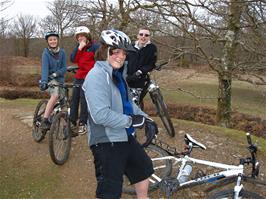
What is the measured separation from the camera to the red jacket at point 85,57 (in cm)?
527

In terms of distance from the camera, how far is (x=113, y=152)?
304 cm

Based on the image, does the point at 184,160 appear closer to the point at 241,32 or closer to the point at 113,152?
the point at 113,152

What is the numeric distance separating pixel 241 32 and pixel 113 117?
7.04 metres

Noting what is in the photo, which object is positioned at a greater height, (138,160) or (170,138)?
(138,160)

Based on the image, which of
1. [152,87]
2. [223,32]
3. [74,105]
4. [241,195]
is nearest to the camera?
[241,195]

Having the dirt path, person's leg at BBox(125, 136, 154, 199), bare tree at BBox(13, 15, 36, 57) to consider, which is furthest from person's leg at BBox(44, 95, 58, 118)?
bare tree at BBox(13, 15, 36, 57)

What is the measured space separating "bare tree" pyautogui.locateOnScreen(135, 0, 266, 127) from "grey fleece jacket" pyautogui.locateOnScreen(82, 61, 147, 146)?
552cm

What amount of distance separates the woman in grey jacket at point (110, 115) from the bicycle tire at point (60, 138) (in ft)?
7.06

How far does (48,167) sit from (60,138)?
482mm

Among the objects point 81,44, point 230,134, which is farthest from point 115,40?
point 230,134

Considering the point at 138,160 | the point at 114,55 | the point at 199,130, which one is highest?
the point at 114,55

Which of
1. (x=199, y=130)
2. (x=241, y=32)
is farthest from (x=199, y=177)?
(x=241, y=32)

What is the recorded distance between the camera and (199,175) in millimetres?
4215

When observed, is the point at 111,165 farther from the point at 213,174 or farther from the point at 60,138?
the point at 60,138
